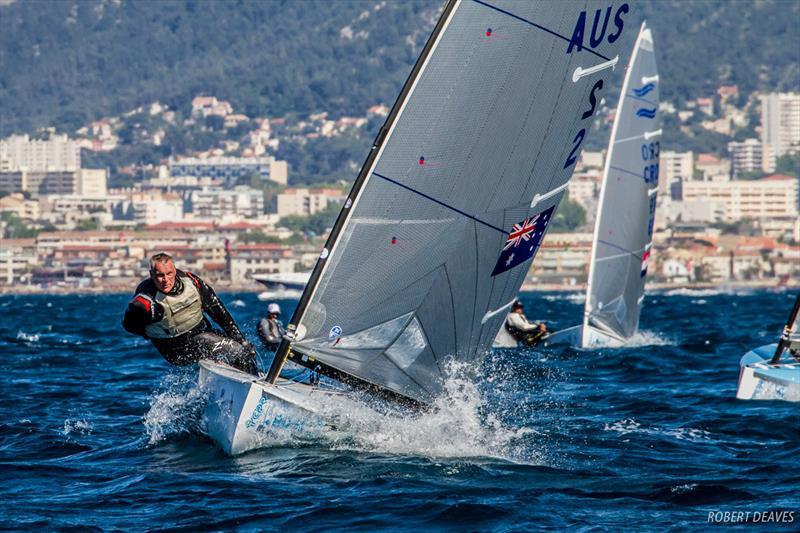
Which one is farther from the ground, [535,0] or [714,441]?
[535,0]

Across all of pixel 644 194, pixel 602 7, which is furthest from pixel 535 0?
pixel 644 194

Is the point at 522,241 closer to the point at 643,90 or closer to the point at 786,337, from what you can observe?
the point at 786,337

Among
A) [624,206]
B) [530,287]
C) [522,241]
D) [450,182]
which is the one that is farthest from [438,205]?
[530,287]

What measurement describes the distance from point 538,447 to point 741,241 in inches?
5774

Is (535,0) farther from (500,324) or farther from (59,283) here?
(59,283)

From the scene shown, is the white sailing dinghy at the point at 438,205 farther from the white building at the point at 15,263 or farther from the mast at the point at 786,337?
the white building at the point at 15,263

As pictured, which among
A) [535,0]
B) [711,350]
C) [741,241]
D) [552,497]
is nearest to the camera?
[552,497]

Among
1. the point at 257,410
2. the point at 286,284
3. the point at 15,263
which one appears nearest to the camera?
the point at 257,410

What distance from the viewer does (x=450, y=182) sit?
1205cm

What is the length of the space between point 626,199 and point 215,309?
14681 millimetres

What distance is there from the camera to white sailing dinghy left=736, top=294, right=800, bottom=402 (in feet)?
54.6

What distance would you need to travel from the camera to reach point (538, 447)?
13.2m

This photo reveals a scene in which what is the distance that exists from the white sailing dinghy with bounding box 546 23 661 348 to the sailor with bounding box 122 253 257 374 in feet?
45.2

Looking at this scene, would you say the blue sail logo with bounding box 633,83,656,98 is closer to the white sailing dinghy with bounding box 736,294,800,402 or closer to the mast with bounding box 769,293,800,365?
the white sailing dinghy with bounding box 736,294,800,402
